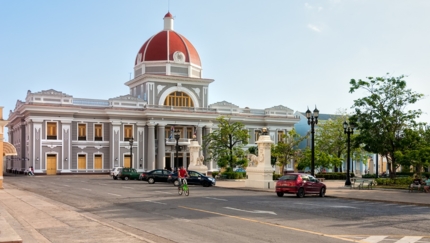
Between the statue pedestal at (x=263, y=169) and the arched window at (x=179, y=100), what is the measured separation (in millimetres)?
41008

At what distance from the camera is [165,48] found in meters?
80.6

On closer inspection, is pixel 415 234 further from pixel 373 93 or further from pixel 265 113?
pixel 265 113

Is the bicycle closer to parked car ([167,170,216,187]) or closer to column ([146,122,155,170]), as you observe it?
parked car ([167,170,216,187])

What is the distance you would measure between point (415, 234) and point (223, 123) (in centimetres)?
5315

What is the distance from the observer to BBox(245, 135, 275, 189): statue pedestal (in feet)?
131

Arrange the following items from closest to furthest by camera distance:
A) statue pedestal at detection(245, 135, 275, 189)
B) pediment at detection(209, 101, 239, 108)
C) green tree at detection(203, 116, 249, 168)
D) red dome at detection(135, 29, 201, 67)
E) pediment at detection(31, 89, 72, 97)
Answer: statue pedestal at detection(245, 135, 275, 189)
green tree at detection(203, 116, 249, 168)
pediment at detection(31, 89, 72, 97)
red dome at detection(135, 29, 201, 67)
pediment at detection(209, 101, 239, 108)

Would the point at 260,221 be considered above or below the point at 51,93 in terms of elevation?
below

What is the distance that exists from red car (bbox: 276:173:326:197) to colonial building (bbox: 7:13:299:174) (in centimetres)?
4648

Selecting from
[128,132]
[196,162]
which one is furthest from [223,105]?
[196,162]

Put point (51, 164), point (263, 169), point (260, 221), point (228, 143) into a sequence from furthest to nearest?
point (51, 164), point (228, 143), point (263, 169), point (260, 221)

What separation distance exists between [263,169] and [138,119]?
133 feet

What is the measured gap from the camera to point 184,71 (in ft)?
268

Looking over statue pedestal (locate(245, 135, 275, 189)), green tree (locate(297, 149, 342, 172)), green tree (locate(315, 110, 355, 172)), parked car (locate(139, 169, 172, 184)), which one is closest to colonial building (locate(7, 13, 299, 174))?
green tree (locate(315, 110, 355, 172))

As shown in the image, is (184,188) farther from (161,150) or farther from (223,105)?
(223,105)
